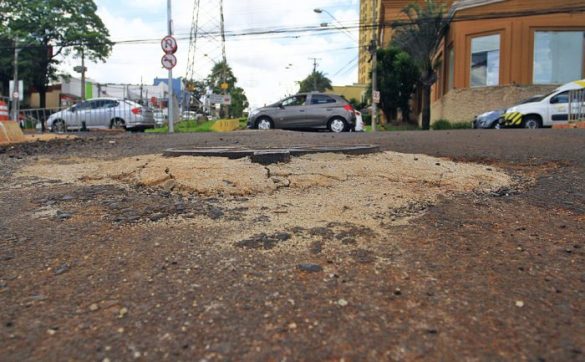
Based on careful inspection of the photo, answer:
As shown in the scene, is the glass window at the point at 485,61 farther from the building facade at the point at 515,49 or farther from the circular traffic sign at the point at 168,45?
the circular traffic sign at the point at 168,45

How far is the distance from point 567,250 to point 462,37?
24.6 meters

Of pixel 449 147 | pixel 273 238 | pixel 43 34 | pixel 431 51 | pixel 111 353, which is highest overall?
pixel 43 34

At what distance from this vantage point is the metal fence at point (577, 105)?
1603 cm

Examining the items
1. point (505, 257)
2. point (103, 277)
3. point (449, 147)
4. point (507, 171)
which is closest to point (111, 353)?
point (103, 277)

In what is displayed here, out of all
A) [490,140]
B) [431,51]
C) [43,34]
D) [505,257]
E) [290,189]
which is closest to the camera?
[505,257]

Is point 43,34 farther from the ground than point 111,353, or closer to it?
farther from the ground

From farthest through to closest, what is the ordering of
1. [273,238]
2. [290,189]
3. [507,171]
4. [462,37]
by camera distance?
[462,37], [507,171], [290,189], [273,238]

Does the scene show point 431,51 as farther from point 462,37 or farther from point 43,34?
point 43,34

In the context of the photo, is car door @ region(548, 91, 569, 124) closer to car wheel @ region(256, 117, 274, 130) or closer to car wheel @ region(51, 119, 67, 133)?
Result: car wheel @ region(256, 117, 274, 130)

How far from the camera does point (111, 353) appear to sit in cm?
192

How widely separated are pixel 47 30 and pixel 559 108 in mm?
40532

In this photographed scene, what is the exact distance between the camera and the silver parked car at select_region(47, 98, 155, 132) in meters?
18.9

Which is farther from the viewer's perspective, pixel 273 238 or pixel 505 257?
pixel 273 238

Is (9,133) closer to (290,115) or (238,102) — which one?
(290,115)
